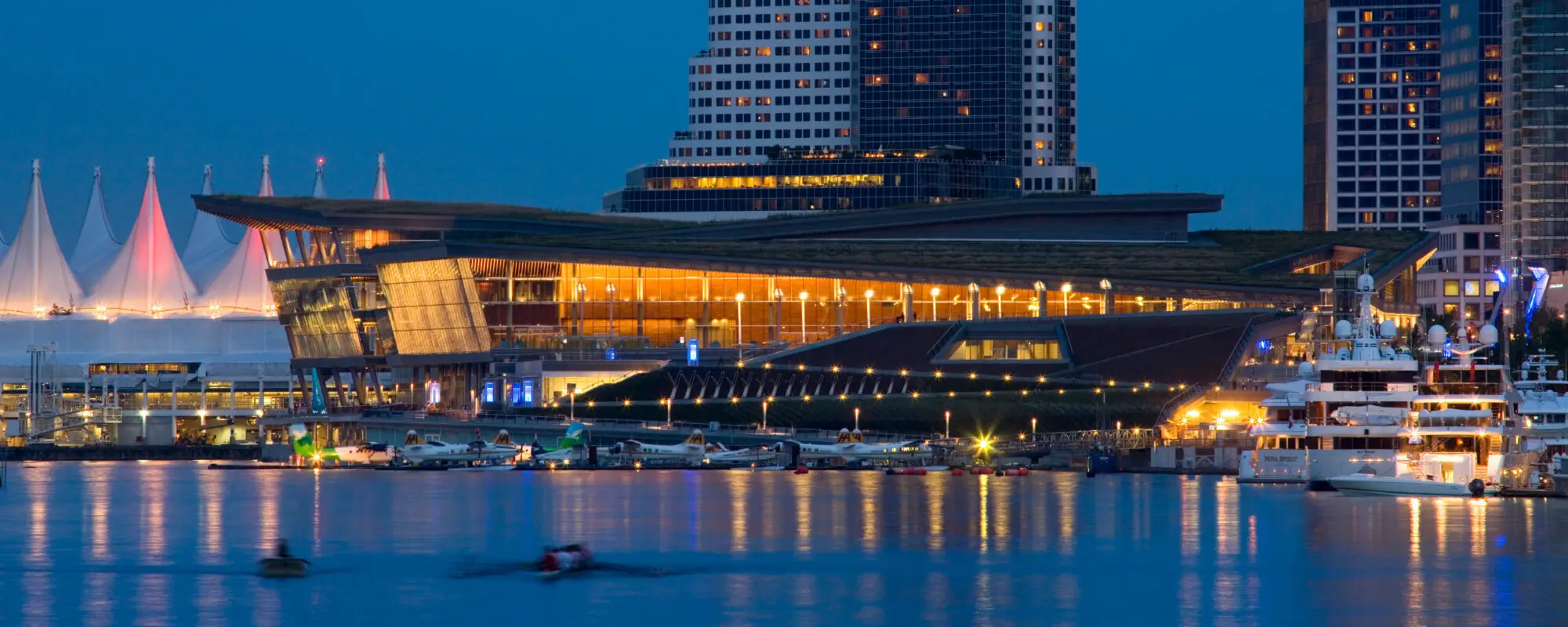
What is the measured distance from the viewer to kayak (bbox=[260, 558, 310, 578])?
7262cm

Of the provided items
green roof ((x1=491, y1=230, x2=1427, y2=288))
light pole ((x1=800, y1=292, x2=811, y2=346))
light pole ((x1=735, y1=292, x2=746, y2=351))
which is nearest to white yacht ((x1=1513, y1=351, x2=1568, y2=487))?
green roof ((x1=491, y1=230, x2=1427, y2=288))

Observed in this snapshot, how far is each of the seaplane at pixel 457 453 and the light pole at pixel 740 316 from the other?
68.3ft

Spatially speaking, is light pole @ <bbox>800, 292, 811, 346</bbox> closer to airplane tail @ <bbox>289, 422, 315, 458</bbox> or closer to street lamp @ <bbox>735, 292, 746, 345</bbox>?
street lamp @ <bbox>735, 292, 746, 345</bbox>

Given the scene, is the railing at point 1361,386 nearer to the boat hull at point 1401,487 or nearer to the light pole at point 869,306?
the boat hull at point 1401,487

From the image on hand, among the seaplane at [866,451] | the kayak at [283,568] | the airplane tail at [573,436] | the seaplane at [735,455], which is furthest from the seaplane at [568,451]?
the kayak at [283,568]

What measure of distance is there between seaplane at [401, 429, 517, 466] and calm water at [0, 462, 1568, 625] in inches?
1054

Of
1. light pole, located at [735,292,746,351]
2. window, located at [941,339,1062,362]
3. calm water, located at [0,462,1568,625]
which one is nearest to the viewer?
calm water, located at [0,462,1568,625]

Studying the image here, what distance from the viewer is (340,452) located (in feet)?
499

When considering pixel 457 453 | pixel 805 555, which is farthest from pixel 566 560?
pixel 457 453

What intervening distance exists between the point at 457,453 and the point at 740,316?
80.9 ft

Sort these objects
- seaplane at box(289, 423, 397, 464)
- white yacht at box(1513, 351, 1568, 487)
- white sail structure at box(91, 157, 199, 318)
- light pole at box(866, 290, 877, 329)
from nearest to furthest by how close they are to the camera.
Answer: white yacht at box(1513, 351, 1568, 487), seaplane at box(289, 423, 397, 464), light pole at box(866, 290, 877, 329), white sail structure at box(91, 157, 199, 318)

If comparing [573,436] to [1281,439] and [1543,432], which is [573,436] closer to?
[1281,439]

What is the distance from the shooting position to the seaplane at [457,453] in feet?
471

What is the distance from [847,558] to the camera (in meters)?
76.8
